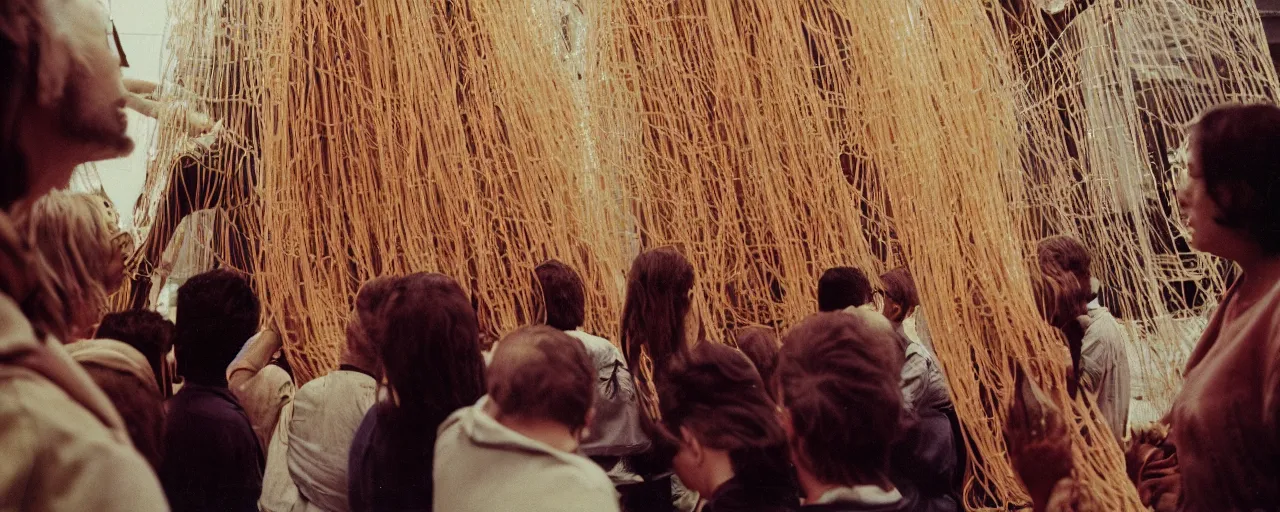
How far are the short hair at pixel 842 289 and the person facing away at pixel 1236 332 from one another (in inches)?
52.6

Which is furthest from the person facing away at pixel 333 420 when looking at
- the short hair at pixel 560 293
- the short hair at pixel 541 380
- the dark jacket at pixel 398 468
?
the short hair at pixel 541 380

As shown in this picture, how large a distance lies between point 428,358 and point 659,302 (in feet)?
2.96

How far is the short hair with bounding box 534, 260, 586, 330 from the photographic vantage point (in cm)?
273

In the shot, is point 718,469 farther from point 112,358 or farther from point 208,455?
point 208,455

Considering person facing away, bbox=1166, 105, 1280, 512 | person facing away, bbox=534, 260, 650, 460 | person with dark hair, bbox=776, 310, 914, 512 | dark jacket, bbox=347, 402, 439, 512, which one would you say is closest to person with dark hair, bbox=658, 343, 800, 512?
person with dark hair, bbox=776, 310, 914, 512

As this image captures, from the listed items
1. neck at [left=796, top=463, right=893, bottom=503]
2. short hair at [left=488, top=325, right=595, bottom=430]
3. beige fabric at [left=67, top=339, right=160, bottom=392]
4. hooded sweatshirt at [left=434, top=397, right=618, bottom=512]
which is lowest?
neck at [left=796, top=463, right=893, bottom=503]

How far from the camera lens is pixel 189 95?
2977mm

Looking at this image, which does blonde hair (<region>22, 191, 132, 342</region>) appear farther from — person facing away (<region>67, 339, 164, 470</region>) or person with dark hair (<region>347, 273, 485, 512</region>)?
person with dark hair (<region>347, 273, 485, 512</region>)

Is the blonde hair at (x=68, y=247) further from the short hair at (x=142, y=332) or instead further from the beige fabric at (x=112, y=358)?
the short hair at (x=142, y=332)

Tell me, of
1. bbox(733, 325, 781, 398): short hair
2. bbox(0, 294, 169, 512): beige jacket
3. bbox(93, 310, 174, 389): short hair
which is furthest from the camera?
bbox(733, 325, 781, 398): short hair

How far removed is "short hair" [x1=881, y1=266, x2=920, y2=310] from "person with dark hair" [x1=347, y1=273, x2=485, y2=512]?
1663mm

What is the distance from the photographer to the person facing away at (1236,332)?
1.32 metres

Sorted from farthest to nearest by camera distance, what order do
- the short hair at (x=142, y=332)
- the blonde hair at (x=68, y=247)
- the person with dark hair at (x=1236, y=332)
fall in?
the short hair at (x=142, y=332), the person with dark hair at (x=1236, y=332), the blonde hair at (x=68, y=247)

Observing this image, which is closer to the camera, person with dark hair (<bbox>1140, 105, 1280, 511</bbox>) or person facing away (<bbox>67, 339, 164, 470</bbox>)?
person with dark hair (<bbox>1140, 105, 1280, 511</bbox>)
